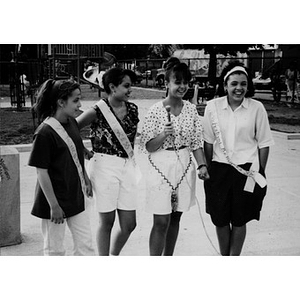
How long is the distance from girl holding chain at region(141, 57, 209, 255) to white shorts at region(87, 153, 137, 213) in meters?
0.14

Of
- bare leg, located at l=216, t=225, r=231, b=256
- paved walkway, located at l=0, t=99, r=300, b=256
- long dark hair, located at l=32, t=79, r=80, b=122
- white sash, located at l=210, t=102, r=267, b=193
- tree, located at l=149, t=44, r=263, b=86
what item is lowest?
paved walkway, located at l=0, t=99, r=300, b=256

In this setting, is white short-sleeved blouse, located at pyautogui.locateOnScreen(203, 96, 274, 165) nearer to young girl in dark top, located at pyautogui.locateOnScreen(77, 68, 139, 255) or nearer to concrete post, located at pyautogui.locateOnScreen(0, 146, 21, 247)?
young girl in dark top, located at pyautogui.locateOnScreen(77, 68, 139, 255)

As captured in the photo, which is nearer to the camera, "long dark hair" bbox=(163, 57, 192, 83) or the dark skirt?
"long dark hair" bbox=(163, 57, 192, 83)

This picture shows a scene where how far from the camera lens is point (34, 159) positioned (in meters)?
2.86

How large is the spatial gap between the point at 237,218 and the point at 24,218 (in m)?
2.38

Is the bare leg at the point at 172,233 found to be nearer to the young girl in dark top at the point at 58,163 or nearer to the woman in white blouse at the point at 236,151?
the woman in white blouse at the point at 236,151

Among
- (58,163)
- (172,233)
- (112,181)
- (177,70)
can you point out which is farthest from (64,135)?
(172,233)

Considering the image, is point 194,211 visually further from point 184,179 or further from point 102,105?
point 102,105

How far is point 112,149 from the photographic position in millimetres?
3275

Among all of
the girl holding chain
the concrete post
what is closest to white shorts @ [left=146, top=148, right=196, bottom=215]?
the girl holding chain

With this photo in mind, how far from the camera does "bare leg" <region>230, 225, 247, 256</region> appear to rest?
3.46 m

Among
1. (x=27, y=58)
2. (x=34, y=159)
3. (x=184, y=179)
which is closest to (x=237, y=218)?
(x=184, y=179)

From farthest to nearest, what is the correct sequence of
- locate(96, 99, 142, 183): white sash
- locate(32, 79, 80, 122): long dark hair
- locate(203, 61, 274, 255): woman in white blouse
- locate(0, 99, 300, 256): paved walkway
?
locate(0, 99, 300, 256): paved walkway → locate(203, 61, 274, 255): woman in white blouse → locate(96, 99, 142, 183): white sash → locate(32, 79, 80, 122): long dark hair

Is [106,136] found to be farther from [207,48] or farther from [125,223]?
[207,48]
